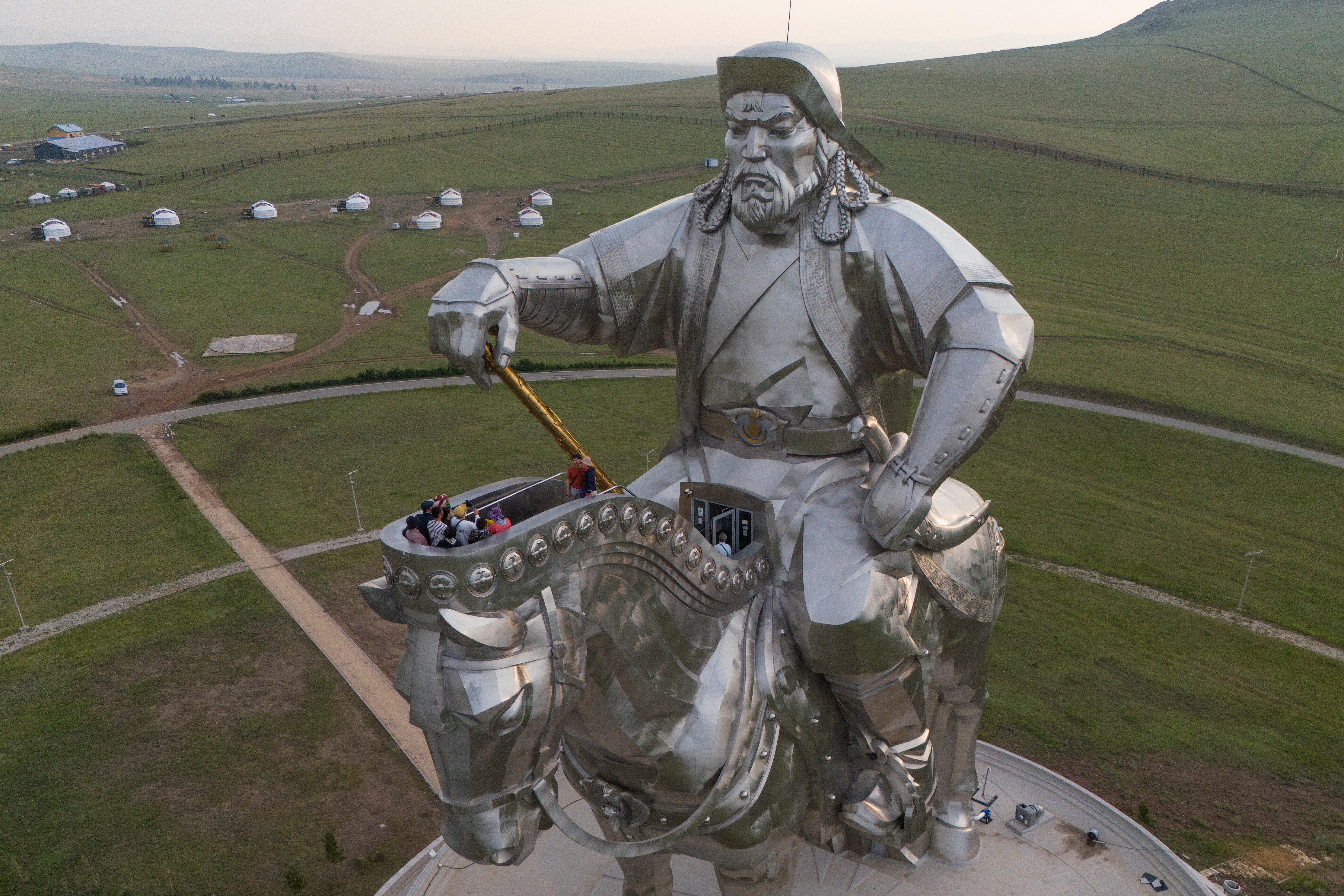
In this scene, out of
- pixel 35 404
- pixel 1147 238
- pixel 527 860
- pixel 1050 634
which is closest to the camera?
pixel 527 860

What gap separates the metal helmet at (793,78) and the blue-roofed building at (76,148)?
108m

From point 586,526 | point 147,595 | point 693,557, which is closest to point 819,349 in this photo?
point 693,557

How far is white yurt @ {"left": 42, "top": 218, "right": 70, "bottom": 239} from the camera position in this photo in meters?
61.0

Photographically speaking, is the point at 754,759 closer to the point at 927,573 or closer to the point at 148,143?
the point at 927,573

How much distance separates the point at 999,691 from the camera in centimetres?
1830

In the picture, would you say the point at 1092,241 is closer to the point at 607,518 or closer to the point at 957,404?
the point at 957,404

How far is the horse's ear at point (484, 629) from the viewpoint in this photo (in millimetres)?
5371

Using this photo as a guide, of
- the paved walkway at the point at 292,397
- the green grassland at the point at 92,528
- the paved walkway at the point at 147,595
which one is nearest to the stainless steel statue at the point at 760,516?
the paved walkway at the point at 147,595

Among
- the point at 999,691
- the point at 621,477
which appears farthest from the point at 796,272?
the point at 621,477

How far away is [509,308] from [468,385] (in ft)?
98.9

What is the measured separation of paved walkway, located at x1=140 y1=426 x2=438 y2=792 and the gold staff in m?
6.46

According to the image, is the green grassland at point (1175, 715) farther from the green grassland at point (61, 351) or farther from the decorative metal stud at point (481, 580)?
the green grassland at point (61, 351)

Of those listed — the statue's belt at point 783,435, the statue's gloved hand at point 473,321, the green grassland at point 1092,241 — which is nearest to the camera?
the statue's gloved hand at point 473,321

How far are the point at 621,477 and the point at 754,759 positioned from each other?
20.0 m
